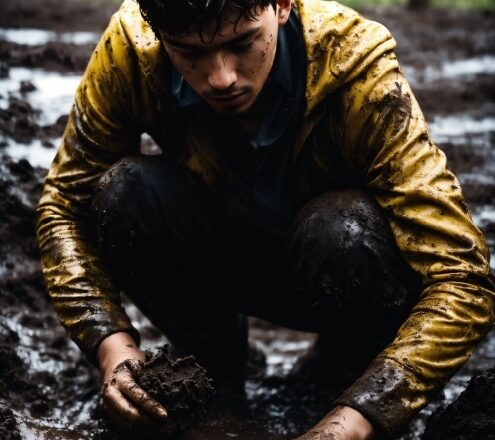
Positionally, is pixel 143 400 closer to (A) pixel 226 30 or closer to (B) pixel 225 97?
(B) pixel 225 97

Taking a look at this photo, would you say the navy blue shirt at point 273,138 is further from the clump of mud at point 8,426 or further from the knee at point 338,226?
the clump of mud at point 8,426

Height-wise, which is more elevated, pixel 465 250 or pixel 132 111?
pixel 132 111

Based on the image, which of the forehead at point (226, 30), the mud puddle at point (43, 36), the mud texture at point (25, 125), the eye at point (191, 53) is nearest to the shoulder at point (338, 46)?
the forehead at point (226, 30)

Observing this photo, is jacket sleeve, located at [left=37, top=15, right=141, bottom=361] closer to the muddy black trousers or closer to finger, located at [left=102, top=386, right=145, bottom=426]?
the muddy black trousers

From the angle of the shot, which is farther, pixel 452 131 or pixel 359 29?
pixel 452 131

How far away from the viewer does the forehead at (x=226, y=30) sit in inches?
82.6

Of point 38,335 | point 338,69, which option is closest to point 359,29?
point 338,69

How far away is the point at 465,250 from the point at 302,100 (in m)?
0.63

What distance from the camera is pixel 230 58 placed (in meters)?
2.17

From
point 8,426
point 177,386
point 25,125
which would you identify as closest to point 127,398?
point 177,386

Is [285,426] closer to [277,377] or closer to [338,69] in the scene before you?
[277,377]

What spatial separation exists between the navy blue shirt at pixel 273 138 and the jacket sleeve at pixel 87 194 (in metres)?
0.21

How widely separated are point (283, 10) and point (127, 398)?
115 cm

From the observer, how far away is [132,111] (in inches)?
97.9
